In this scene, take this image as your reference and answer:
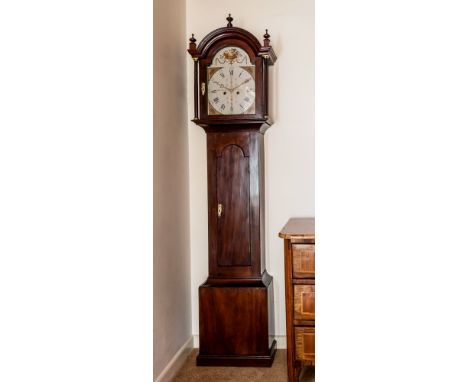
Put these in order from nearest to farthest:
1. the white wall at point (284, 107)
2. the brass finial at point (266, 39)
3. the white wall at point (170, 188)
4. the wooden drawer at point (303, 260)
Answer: the wooden drawer at point (303, 260) < the white wall at point (170, 188) < the brass finial at point (266, 39) < the white wall at point (284, 107)

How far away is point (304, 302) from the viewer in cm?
269

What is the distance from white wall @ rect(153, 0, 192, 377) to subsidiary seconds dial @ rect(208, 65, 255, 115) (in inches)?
9.9

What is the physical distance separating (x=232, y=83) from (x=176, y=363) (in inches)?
62.0

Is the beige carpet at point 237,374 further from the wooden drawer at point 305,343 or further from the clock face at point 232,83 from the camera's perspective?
the clock face at point 232,83

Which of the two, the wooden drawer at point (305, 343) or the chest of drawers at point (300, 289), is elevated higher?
the chest of drawers at point (300, 289)

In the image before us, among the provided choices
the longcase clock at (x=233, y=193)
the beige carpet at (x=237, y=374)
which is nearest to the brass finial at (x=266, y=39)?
the longcase clock at (x=233, y=193)

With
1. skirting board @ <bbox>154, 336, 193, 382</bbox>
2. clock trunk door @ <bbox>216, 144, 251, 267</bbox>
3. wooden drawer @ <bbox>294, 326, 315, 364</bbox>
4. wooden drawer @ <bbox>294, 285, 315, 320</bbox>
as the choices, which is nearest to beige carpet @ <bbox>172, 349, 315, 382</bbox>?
skirting board @ <bbox>154, 336, 193, 382</bbox>

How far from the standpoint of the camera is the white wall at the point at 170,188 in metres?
2.84

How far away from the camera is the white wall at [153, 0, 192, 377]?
2844 mm

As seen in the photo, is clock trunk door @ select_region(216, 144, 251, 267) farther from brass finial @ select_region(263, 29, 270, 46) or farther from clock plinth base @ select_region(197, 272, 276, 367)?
brass finial @ select_region(263, 29, 270, 46)
